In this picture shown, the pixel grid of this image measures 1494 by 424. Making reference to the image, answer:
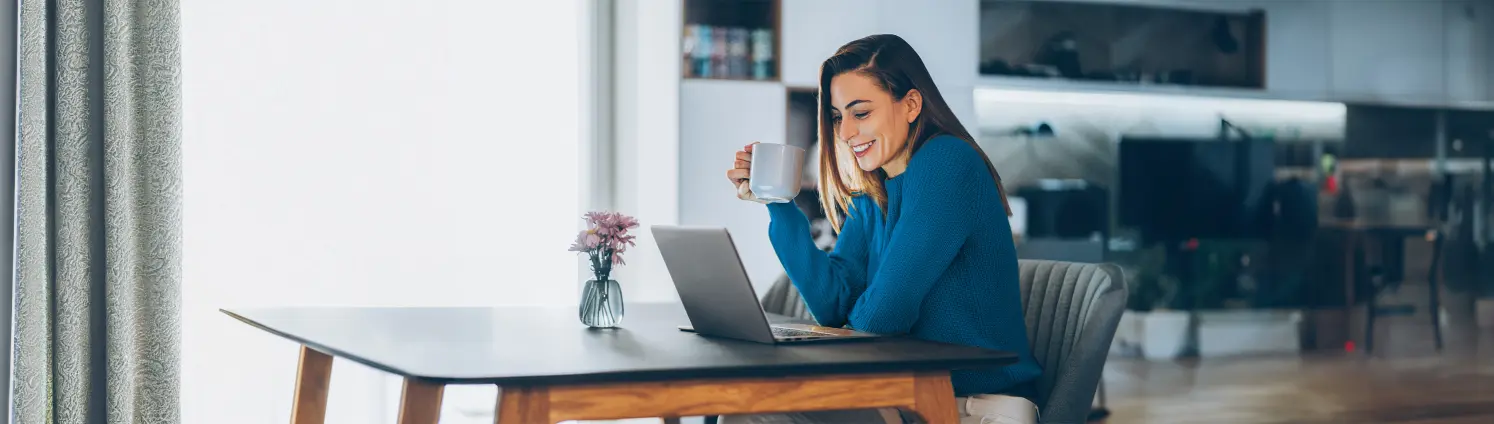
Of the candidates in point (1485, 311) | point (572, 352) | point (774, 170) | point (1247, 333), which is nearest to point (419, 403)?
point (572, 352)

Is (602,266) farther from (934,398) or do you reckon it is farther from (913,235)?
(934,398)

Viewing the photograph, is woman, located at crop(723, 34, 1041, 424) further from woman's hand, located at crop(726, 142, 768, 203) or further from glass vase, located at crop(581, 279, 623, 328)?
glass vase, located at crop(581, 279, 623, 328)

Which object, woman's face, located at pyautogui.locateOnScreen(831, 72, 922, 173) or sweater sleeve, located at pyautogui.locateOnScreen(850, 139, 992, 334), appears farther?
woman's face, located at pyautogui.locateOnScreen(831, 72, 922, 173)

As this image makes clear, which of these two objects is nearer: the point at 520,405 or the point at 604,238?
the point at 520,405

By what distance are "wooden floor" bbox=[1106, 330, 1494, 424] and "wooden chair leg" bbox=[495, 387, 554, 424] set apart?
260 cm

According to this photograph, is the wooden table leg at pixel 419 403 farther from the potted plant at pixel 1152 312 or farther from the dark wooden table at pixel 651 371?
the potted plant at pixel 1152 312

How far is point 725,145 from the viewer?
3502 mm

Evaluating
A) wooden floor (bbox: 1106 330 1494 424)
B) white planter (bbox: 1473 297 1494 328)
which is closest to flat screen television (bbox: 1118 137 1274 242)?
wooden floor (bbox: 1106 330 1494 424)

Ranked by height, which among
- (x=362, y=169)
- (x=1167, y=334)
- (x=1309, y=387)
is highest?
(x=362, y=169)

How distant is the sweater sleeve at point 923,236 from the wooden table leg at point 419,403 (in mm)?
559

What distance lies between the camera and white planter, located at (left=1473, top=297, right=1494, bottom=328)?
3.48m

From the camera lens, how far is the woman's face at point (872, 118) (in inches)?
72.1

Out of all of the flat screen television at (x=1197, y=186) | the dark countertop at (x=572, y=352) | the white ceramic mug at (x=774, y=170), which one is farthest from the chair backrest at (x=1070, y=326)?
the flat screen television at (x=1197, y=186)

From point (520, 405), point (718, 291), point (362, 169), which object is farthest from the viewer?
point (362, 169)
